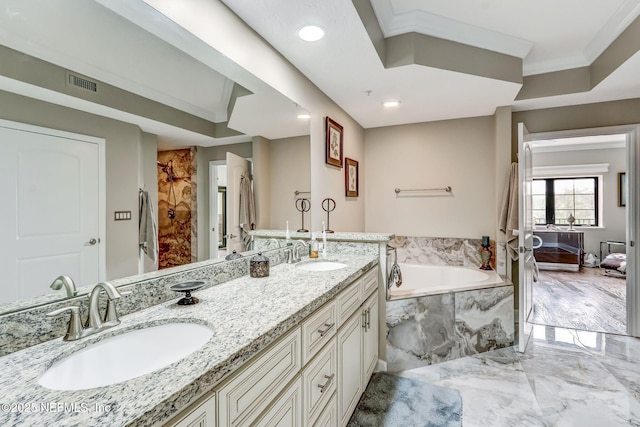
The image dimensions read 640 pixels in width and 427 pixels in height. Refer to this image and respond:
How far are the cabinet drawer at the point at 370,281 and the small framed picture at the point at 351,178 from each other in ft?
4.12

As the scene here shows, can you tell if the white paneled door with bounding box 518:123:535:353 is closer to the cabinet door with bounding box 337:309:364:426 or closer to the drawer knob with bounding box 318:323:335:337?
the cabinet door with bounding box 337:309:364:426

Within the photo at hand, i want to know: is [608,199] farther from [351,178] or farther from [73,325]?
[73,325]

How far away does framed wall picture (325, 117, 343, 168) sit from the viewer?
2740 millimetres

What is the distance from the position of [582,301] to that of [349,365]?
12.6 feet

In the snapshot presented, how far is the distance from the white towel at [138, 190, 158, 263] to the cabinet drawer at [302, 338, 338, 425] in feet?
2.57

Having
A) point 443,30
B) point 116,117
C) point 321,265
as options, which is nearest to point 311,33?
point 443,30

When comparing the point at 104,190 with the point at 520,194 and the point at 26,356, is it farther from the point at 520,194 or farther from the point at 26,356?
the point at 520,194

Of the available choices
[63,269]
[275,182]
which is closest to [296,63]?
[275,182]

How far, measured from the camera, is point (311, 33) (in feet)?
5.94

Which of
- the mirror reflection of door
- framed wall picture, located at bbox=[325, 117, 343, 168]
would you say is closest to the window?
framed wall picture, located at bbox=[325, 117, 343, 168]

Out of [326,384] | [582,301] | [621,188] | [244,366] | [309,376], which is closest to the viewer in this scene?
[244,366]

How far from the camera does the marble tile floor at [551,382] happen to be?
1.81 m

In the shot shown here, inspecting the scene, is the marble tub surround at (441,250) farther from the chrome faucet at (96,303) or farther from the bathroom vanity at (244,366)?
the chrome faucet at (96,303)

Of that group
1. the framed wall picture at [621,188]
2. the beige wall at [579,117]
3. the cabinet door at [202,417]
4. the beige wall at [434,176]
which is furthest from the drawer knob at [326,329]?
the framed wall picture at [621,188]
